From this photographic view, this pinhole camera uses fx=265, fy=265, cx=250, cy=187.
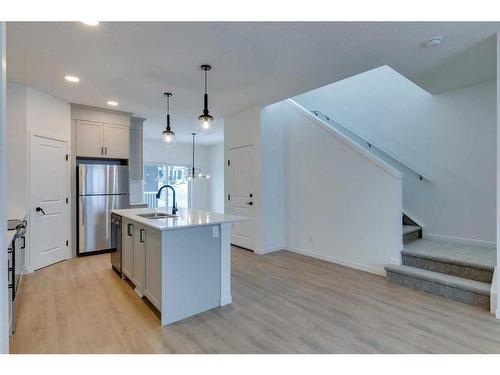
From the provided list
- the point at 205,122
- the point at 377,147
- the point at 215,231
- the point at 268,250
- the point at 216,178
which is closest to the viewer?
the point at 215,231

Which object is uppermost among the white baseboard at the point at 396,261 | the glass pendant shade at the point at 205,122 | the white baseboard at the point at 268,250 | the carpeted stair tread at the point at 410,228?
the glass pendant shade at the point at 205,122

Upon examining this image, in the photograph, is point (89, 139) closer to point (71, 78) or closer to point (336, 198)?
point (71, 78)

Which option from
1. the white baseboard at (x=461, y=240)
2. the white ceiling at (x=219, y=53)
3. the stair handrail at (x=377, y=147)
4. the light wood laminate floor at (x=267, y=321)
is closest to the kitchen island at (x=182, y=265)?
the light wood laminate floor at (x=267, y=321)

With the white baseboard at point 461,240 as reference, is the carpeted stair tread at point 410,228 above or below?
above

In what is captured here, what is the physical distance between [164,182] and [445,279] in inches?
299

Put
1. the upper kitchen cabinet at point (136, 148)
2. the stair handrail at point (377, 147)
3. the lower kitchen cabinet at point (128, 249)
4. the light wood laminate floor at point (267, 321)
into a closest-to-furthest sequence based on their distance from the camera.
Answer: the light wood laminate floor at point (267, 321) < the lower kitchen cabinet at point (128, 249) < the stair handrail at point (377, 147) < the upper kitchen cabinet at point (136, 148)

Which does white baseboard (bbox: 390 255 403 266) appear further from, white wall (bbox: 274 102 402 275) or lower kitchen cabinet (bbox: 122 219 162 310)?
lower kitchen cabinet (bbox: 122 219 162 310)

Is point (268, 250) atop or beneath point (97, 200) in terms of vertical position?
beneath

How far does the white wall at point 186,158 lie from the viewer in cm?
816

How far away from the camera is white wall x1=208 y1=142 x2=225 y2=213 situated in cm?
909

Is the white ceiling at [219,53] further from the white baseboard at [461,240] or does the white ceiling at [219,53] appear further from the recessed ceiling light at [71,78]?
the white baseboard at [461,240]

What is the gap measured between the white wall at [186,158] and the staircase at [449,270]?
22.0 feet

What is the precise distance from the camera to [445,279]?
2.94 m

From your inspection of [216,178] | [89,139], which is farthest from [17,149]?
[216,178]
